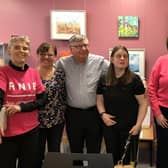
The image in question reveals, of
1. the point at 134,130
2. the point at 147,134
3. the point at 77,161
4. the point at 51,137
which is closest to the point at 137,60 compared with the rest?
the point at 147,134

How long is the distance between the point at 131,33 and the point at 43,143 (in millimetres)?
1861

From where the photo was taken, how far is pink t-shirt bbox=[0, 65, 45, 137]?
204cm

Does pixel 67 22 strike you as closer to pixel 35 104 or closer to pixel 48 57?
pixel 48 57

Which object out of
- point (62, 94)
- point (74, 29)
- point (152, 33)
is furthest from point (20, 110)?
point (152, 33)

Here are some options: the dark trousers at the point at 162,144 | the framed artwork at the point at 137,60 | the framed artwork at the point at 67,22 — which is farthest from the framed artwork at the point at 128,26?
the dark trousers at the point at 162,144

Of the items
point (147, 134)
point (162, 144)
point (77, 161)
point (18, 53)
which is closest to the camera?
point (77, 161)

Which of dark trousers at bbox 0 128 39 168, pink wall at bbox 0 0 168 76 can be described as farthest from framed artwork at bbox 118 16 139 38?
dark trousers at bbox 0 128 39 168

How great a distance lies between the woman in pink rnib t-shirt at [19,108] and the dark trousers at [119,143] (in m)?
0.61

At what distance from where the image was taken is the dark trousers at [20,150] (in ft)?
6.82

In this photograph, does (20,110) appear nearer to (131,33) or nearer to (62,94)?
(62,94)

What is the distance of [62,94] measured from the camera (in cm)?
257

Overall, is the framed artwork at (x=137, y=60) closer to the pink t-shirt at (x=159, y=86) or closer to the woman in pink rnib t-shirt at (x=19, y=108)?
the pink t-shirt at (x=159, y=86)

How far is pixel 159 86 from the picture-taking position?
270 centimetres

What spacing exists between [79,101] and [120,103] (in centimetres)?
35
